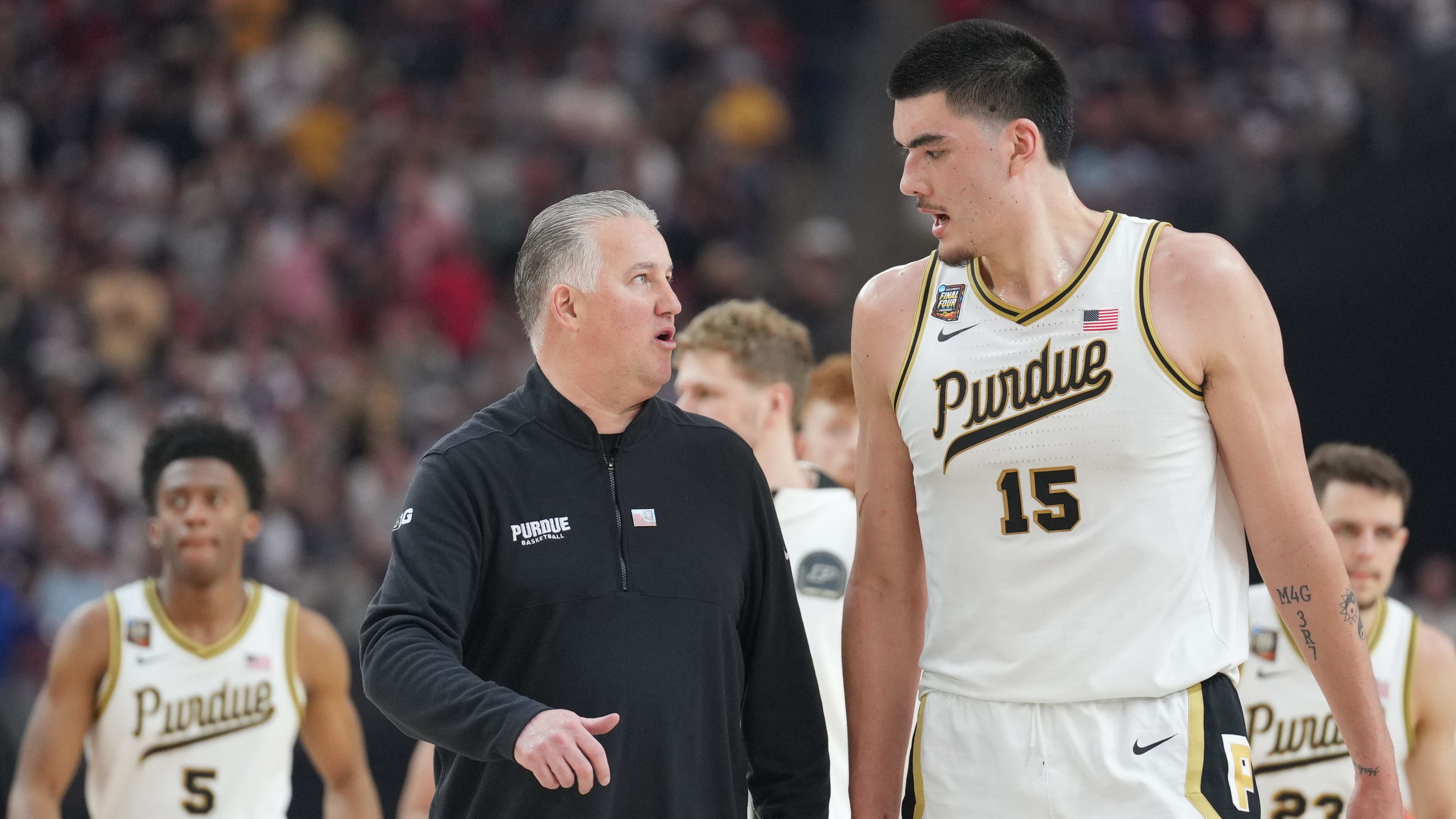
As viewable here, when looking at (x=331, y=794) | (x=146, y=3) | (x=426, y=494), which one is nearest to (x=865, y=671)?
(x=426, y=494)

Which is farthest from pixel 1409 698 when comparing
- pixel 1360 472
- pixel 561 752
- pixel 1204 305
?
pixel 561 752

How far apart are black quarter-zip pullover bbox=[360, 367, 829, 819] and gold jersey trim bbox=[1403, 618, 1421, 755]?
3024 millimetres

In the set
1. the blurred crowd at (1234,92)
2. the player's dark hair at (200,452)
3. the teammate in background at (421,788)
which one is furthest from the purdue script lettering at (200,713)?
the blurred crowd at (1234,92)

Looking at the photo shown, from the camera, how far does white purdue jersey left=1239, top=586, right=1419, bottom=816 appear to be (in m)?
5.52

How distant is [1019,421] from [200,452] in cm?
361

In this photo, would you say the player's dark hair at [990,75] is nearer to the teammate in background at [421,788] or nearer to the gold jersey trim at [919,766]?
the gold jersey trim at [919,766]

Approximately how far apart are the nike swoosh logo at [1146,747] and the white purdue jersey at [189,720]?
364cm

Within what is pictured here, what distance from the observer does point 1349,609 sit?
3443 mm

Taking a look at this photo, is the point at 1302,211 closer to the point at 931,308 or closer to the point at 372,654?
the point at 931,308

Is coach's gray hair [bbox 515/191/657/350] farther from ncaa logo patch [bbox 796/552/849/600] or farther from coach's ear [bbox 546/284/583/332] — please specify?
ncaa logo patch [bbox 796/552/849/600]

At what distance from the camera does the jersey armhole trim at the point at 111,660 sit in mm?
5805

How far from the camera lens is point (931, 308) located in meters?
3.76

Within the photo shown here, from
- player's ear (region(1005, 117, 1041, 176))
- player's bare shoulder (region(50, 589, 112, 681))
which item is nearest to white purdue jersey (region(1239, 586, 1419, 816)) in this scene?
player's ear (region(1005, 117, 1041, 176))

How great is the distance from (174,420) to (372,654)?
350cm
